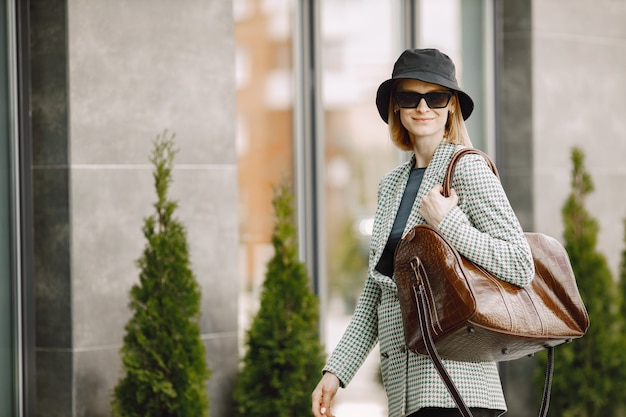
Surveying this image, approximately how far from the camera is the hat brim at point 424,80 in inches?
116

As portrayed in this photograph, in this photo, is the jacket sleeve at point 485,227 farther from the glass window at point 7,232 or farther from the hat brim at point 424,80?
the glass window at point 7,232

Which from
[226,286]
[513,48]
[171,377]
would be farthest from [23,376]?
[513,48]

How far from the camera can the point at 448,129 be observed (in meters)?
3.09

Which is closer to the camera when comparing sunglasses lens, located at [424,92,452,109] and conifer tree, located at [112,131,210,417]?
sunglasses lens, located at [424,92,452,109]

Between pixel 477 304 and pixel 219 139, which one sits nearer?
pixel 477 304

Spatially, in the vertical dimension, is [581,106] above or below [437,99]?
above

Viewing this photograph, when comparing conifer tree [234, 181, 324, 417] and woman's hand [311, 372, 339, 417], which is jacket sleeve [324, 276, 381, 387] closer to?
woman's hand [311, 372, 339, 417]

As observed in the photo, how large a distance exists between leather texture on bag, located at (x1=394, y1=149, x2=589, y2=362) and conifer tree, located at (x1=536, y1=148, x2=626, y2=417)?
14.3 ft

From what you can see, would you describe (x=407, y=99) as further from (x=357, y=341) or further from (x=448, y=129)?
(x=357, y=341)

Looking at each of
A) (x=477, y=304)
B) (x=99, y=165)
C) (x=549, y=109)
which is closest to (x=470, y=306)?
(x=477, y=304)

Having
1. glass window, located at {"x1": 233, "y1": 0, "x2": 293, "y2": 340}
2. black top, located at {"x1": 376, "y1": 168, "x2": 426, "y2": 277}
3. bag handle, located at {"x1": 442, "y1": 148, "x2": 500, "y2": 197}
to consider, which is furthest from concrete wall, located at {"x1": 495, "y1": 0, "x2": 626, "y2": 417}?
bag handle, located at {"x1": 442, "y1": 148, "x2": 500, "y2": 197}

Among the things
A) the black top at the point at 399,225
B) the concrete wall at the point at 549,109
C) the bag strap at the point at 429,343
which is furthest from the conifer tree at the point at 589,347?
the bag strap at the point at 429,343

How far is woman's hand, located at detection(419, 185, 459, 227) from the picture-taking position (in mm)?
2783

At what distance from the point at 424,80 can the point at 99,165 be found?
3023mm
